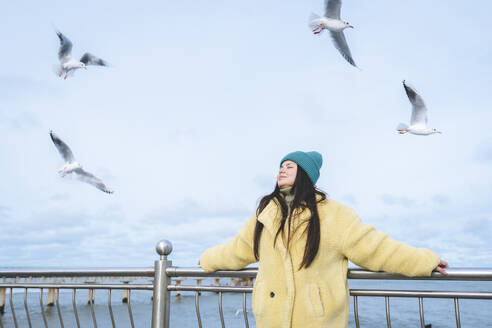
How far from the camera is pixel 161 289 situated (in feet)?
9.37

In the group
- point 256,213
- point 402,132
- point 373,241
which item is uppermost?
point 402,132

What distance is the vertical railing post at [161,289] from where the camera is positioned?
284cm

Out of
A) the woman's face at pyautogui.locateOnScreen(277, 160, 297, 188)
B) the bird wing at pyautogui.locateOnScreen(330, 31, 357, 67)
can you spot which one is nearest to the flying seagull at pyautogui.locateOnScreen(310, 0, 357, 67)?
the bird wing at pyautogui.locateOnScreen(330, 31, 357, 67)

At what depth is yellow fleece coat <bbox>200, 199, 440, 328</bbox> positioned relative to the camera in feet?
6.23

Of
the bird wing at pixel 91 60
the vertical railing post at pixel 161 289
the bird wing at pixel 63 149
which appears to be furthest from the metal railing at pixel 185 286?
the bird wing at pixel 91 60

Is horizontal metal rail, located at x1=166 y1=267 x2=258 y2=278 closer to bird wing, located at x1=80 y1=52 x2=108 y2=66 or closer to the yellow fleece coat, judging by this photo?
the yellow fleece coat

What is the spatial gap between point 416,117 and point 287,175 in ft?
15.0

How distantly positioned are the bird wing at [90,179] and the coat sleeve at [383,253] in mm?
3565

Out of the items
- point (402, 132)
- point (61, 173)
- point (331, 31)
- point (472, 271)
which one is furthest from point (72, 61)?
point (472, 271)

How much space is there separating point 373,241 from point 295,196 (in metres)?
0.46

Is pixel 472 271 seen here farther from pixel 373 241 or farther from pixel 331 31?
pixel 331 31

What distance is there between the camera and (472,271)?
1974 millimetres

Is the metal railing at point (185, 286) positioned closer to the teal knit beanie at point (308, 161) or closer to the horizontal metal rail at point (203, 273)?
the horizontal metal rail at point (203, 273)

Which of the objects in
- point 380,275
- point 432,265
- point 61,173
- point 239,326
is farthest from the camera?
point 239,326
